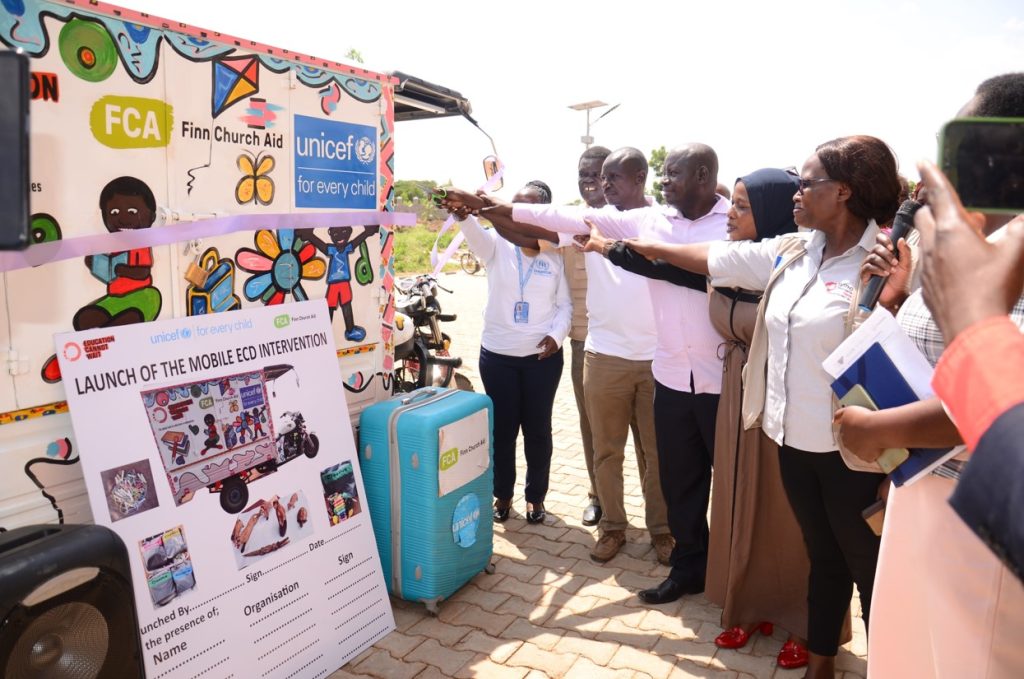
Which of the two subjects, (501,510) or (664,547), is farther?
(501,510)

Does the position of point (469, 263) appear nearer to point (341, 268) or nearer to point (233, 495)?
point (341, 268)

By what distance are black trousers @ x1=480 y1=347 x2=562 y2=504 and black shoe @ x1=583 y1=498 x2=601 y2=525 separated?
300 mm

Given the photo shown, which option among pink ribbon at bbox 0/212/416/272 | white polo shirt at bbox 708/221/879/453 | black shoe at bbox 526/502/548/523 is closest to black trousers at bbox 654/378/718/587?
white polo shirt at bbox 708/221/879/453

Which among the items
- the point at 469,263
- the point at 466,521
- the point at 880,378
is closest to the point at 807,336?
the point at 880,378

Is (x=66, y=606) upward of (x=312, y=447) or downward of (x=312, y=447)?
downward

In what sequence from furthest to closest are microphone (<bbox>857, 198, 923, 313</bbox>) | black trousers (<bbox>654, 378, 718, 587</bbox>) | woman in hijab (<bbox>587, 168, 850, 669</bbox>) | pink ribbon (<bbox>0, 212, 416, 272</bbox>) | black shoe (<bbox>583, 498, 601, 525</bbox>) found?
black shoe (<bbox>583, 498, 601, 525</bbox>), black trousers (<bbox>654, 378, 718, 587</bbox>), woman in hijab (<bbox>587, 168, 850, 669</bbox>), pink ribbon (<bbox>0, 212, 416, 272</bbox>), microphone (<bbox>857, 198, 923, 313</bbox>)

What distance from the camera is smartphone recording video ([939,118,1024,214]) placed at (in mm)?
900

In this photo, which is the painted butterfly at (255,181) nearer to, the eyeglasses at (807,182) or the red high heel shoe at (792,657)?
the eyeglasses at (807,182)

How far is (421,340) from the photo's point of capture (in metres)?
6.88

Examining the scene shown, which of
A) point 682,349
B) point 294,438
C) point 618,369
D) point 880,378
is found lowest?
point 294,438

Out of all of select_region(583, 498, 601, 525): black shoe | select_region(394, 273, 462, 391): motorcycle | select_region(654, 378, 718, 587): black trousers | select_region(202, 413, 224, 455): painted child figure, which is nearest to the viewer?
select_region(202, 413, 224, 455): painted child figure

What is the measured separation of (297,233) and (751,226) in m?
1.95

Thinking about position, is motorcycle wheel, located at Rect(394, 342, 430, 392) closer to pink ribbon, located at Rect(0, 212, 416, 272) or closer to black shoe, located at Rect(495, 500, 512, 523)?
black shoe, located at Rect(495, 500, 512, 523)

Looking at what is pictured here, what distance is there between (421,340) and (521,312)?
8.63 feet
